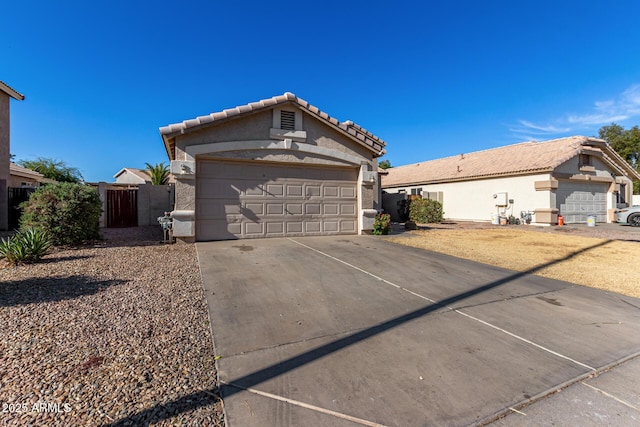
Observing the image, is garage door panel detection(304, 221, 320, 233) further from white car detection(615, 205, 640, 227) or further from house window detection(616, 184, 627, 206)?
house window detection(616, 184, 627, 206)

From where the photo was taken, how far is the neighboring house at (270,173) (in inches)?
344

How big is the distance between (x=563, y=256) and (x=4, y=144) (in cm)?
2087

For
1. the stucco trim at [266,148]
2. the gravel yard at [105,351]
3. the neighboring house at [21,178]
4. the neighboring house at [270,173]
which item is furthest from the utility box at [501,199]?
the neighboring house at [21,178]

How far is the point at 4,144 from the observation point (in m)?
12.6

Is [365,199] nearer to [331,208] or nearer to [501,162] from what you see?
[331,208]

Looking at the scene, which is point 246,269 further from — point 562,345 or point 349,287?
point 562,345

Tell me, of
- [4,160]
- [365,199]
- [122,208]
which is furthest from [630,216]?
[4,160]

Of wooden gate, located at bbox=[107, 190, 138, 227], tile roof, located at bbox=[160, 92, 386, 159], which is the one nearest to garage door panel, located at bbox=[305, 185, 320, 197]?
tile roof, located at bbox=[160, 92, 386, 159]

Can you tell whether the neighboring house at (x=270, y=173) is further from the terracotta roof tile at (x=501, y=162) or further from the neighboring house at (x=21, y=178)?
the terracotta roof tile at (x=501, y=162)

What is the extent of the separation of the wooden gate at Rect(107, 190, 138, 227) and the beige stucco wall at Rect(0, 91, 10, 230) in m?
3.33

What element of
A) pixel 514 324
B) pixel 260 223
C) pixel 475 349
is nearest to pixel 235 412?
pixel 475 349

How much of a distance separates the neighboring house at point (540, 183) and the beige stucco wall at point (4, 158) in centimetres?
1976

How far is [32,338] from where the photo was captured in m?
2.88

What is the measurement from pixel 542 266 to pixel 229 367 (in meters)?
7.05
